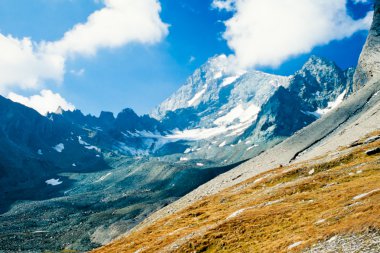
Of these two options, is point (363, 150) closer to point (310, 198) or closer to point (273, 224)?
point (310, 198)

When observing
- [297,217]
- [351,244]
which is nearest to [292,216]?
[297,217]

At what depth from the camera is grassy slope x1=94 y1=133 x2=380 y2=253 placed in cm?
3972

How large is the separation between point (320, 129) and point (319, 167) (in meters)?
105

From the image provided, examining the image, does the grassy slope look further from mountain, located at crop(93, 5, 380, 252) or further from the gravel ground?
the gravel ground

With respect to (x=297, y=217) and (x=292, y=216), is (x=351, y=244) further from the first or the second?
(x=292, y=216)

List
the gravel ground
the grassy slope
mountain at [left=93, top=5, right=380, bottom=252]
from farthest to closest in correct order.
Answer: the grassy slope → mountain at [left=93, top=5, right=380, bottom=252] → the gravel ground

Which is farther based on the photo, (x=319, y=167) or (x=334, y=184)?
(x=319, y=167)

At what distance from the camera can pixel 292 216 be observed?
165ft

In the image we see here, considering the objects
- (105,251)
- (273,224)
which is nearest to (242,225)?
(273,224)

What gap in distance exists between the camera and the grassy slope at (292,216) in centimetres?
3972

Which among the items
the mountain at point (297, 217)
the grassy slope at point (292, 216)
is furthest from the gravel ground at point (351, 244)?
the grassy slope at point (292, 216)

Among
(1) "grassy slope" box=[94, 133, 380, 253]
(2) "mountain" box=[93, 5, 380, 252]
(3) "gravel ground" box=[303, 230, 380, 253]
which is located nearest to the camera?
(3) "gravel ground" box=[303, 230, 380, 253]

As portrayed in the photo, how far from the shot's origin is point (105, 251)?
79.1 meters

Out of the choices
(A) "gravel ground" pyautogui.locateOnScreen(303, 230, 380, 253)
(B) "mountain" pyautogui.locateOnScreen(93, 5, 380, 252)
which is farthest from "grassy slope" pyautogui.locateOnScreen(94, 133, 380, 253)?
(A) "gravel ground" pyautogui.locateOnScreen(303, 230, 380, 253)
